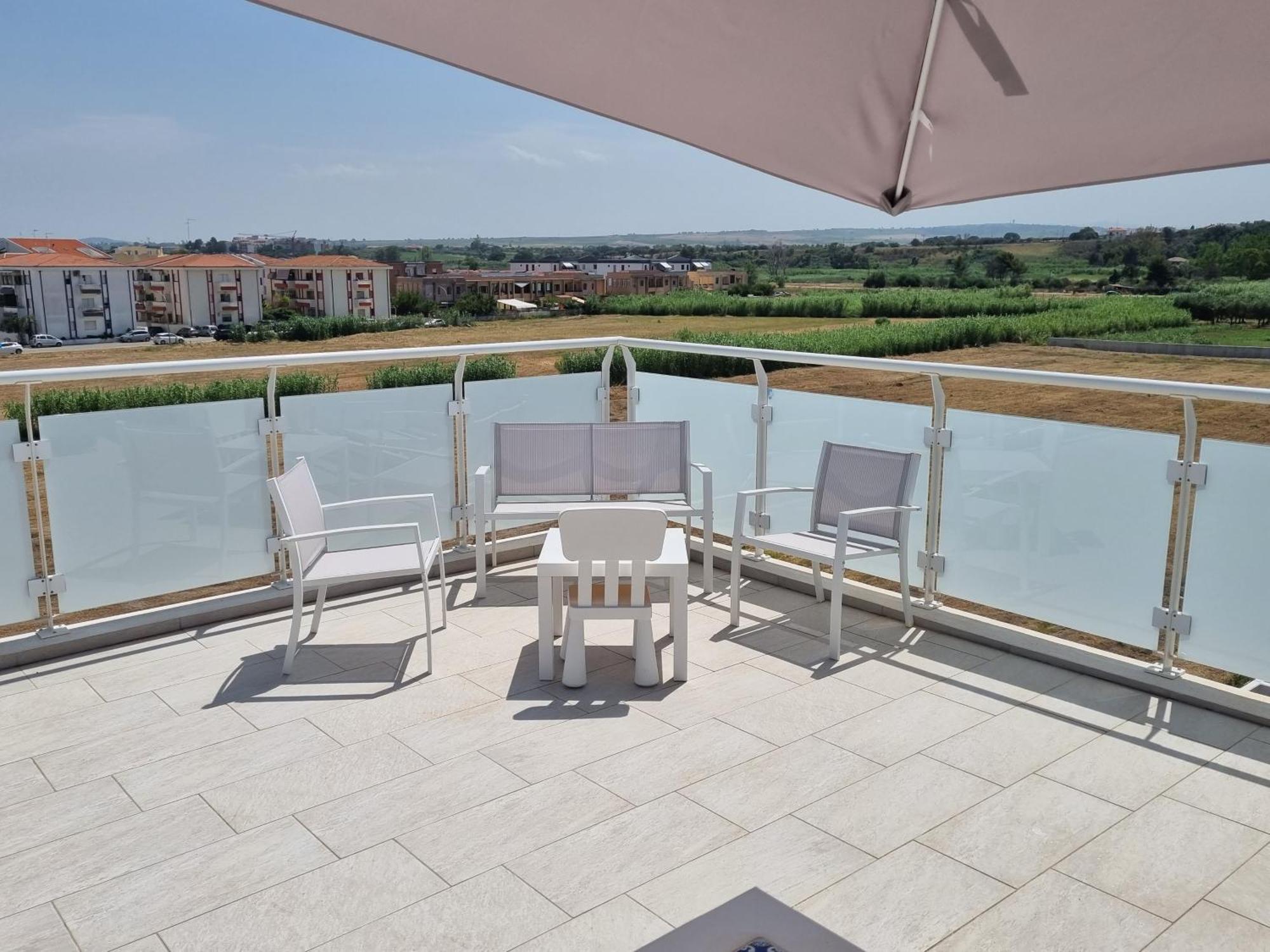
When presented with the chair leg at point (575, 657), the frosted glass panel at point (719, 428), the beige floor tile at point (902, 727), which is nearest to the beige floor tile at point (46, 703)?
the chair leg at point (575, 657)

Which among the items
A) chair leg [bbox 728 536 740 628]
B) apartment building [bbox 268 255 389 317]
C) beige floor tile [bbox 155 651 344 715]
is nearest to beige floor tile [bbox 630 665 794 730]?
chair leg [bbox 728 536 740 628]

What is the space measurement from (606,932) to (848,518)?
2389mm

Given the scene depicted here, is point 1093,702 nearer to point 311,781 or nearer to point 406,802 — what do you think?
point 406,802

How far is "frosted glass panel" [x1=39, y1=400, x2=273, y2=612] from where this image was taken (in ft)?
14.8

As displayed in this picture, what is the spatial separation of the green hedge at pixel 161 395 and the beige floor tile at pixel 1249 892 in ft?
14.1

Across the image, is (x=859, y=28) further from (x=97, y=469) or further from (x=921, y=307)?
(x=921, y=307)

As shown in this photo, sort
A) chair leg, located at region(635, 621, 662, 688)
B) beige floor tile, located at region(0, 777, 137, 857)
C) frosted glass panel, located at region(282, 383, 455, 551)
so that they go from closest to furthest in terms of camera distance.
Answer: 1. beige floor tile, located at region(0, 777, 137, 857)
2. chair leg, located at region(635, 621, 662, 688)
3. frosted glass panel, located at region(282, 383, 455, 551)

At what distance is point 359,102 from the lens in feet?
326

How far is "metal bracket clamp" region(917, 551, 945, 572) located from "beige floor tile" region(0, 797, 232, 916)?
3.30 meters

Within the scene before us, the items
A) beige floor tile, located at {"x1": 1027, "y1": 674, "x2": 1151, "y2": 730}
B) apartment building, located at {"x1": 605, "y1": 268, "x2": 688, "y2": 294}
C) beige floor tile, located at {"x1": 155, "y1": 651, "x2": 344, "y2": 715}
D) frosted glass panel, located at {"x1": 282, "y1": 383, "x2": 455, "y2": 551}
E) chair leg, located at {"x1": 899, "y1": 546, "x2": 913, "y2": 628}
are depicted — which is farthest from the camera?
apartment building, located at {"x1": 605, "y1": 268, "x2": 688, "y2": 294}

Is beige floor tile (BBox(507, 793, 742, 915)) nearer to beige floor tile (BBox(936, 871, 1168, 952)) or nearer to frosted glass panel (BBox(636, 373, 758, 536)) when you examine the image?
beige floor tile (BBox(936, 871, 1168, 952))

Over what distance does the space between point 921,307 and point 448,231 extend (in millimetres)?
30319

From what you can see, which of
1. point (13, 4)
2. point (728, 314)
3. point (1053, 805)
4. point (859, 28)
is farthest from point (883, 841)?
point (13, 4)

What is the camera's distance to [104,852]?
9.82ft
